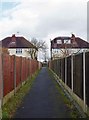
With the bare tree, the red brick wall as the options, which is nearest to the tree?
the bare tree

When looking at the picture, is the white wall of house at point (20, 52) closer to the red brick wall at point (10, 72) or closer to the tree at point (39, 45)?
the tree at point (39, 45)

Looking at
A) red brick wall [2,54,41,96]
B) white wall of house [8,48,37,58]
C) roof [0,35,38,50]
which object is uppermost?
roof [0,35,38,50]

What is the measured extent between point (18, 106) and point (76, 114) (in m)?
2.44

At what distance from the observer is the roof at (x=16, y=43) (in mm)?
84812

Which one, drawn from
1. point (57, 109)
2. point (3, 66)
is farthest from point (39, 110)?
point (3, 66)

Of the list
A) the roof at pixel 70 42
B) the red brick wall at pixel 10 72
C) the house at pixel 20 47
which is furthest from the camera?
the roof at pixel 70 42

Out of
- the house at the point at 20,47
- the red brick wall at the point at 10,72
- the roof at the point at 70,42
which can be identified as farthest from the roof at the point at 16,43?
the red brick wall at the point at 10,72

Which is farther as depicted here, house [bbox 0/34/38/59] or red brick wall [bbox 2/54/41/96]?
house [bbox 0/34/38/59]

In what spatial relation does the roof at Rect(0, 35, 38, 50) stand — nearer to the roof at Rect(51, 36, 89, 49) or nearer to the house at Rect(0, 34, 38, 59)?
the house at Rect(0, 34, 38, 59)

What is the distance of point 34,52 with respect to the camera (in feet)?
268

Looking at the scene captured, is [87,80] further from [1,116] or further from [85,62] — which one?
[1,116]

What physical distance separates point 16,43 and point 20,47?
252 cm

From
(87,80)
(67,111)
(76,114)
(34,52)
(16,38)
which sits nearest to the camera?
(87,80)

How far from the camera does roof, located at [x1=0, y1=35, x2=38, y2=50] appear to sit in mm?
84812
